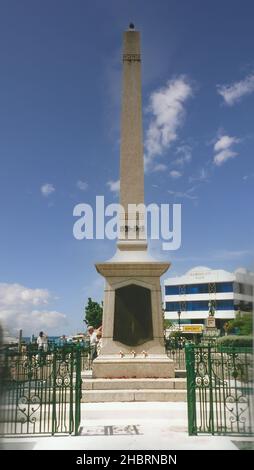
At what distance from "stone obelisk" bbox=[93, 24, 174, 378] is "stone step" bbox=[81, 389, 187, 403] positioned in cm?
128

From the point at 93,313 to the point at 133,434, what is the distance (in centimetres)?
4883

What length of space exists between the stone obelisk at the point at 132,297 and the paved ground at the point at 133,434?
2043 millimetres

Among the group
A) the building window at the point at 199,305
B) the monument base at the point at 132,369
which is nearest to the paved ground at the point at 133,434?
the monument base at the point at 132,369

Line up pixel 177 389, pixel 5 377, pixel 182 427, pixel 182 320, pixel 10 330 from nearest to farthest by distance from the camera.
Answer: pixel 10 330 < pixel 5 377 < pixel 182 427 < pixel 177 389 < pixel 182 320

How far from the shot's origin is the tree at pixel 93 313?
181ft

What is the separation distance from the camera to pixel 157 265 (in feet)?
44.5

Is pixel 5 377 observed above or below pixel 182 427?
above

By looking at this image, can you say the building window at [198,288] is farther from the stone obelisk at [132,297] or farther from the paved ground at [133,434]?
the paved ground at [133,434]

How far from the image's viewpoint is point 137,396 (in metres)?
11.1

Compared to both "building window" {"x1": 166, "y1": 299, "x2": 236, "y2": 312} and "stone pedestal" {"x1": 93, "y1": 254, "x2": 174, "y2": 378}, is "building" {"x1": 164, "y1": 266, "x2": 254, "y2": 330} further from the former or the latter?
"stone pedestal" {"x1": 93, "y1": 254, "x2": 174, "y2": 378}

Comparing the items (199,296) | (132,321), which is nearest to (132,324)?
(132,321)
